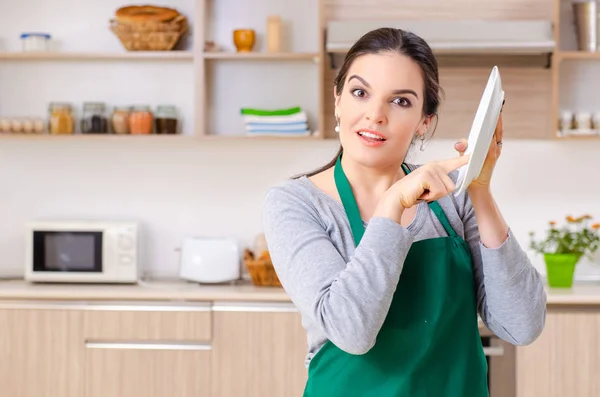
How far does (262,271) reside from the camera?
3623mm

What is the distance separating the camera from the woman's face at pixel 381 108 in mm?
1405

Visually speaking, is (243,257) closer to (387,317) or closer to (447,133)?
(447,133)

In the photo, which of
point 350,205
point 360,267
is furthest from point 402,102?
point 360,267

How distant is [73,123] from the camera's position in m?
3.87

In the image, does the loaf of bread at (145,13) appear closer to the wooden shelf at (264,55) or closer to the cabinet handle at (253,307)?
the wooden shelf at (264,55)

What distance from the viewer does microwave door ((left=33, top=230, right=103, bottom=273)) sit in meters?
3.73

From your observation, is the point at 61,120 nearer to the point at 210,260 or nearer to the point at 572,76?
the point at 210,260

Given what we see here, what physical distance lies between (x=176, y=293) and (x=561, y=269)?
1.54 metres

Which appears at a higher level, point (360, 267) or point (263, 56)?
point (263, 56)

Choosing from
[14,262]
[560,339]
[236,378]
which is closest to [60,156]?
[14,262]

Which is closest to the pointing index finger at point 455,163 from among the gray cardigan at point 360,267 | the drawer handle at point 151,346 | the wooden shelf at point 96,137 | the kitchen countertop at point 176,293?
the gray cardigan at point 360,267

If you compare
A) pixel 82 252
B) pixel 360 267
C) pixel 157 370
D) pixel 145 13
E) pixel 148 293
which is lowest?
pixel 157 370

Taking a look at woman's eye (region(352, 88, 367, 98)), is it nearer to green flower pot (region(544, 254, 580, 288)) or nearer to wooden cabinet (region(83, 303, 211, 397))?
wooden cabinet (region(83, 303, 211, 397))

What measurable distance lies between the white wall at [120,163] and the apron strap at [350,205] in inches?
97.1
